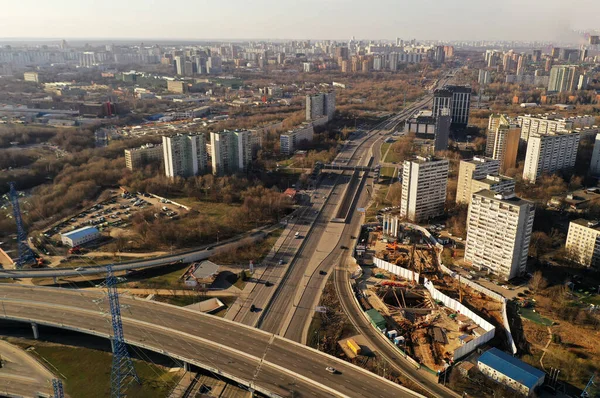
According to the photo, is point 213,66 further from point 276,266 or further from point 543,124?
point 276,266

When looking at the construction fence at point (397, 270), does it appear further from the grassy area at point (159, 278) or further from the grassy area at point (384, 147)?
the grassy area at point (384, 147)

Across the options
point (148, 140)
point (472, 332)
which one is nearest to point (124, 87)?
point (148, 140)

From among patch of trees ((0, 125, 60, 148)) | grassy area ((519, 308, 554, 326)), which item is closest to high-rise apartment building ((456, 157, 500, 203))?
grassy area ((519, 308, 554, 326))

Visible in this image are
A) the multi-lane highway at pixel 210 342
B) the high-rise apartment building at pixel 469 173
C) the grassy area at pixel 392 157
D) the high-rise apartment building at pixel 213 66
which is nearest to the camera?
the multi-lane highway at pixel 210 342

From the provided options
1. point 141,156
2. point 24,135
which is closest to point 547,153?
point 141,156

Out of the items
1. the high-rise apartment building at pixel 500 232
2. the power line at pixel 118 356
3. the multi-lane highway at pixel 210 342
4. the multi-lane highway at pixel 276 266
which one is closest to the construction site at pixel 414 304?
the high-rise apartment building at pixel 500 232

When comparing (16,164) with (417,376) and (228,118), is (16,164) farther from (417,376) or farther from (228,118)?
(417,376)
